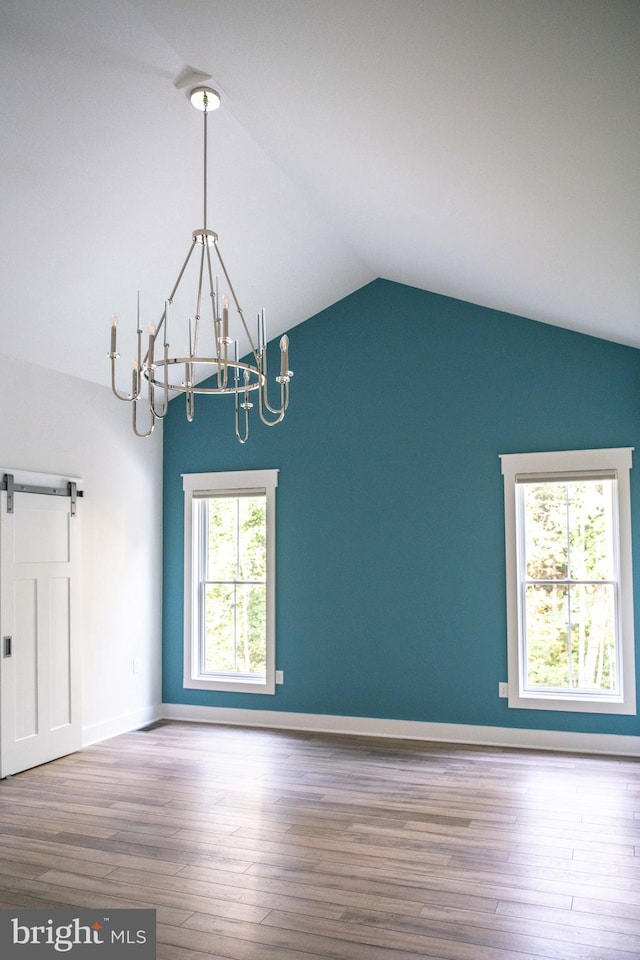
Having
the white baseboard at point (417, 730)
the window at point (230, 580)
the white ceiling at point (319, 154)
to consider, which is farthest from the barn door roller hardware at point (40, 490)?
the white baseboard at point (417, 730)

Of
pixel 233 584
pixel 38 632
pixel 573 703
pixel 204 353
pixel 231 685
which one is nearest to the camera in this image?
pixel 38 632

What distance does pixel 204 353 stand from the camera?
→ 6402mm

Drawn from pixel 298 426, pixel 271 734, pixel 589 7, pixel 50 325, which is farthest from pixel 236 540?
pixel 589 7

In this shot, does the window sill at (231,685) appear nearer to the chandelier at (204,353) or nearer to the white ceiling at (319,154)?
the chandelier at (204,353)

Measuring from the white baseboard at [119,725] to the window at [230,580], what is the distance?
387mm

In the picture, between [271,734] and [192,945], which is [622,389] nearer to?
[271,734]

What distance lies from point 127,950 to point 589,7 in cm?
336

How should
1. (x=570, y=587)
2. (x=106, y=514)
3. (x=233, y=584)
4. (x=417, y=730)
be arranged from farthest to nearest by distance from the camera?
(x=233, y=584)
(x=106, y=514)
(x=417, y=730)
(x=570, y=587)

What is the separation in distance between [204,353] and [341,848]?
3964mm

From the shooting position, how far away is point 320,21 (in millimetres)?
2645

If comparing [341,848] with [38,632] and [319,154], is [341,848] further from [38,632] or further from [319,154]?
[319,154]

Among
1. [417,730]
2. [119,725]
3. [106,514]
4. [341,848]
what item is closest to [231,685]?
[119,725]

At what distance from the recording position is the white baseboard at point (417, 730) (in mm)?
5477

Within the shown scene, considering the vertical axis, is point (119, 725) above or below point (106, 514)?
below
